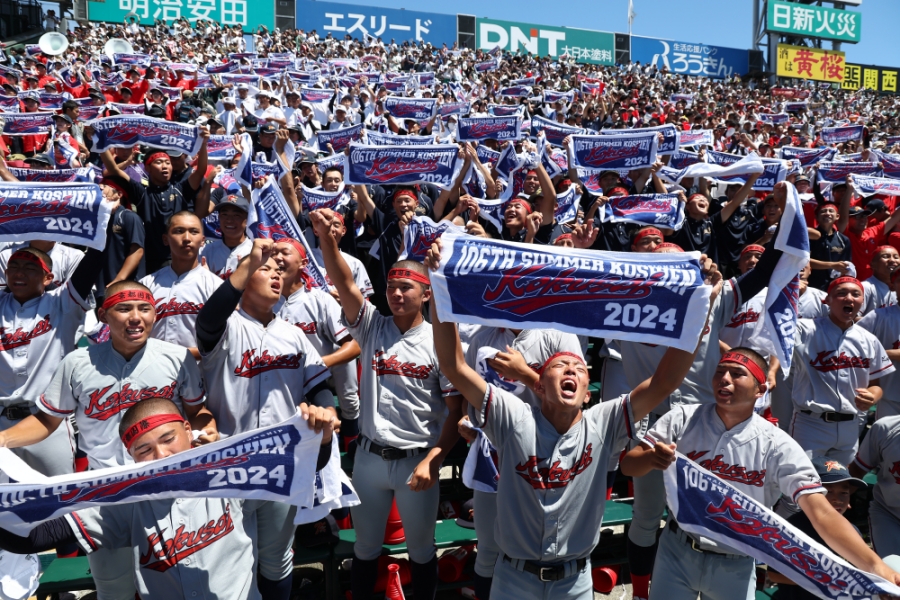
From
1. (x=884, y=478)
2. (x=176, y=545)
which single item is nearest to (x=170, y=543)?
(x=176, y=545)

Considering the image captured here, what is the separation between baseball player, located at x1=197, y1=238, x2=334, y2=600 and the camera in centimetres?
386

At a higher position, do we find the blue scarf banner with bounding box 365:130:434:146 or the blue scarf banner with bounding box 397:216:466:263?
the blue scarf banner with bounding box 365:130:434:146

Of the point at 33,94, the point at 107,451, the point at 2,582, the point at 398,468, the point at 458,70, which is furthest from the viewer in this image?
the point at 458,70

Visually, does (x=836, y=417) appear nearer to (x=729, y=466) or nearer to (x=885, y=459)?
(x=885, y=459)

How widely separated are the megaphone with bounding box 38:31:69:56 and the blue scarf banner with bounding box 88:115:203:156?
19.2 m

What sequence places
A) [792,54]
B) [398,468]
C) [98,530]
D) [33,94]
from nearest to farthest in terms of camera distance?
[98,530]
[398,468]
[33,94]
[792,54]

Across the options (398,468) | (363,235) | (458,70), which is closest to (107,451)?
(398,468)

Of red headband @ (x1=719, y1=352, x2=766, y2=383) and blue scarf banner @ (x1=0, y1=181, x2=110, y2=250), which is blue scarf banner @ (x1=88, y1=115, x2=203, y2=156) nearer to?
blue scarf banner @ (x1=0, y1=181, x2=110, y2=250)

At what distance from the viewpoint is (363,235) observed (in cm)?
818

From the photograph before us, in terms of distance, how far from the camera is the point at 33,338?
14.8ft

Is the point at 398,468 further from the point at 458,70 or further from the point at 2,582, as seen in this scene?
the point at 458,70

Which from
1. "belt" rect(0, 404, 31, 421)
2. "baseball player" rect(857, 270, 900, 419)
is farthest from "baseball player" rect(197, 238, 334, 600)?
"baseball player" rect(857, 270, 900, 419)

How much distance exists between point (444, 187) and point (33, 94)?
36.8ft

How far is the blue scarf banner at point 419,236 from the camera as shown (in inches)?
244
